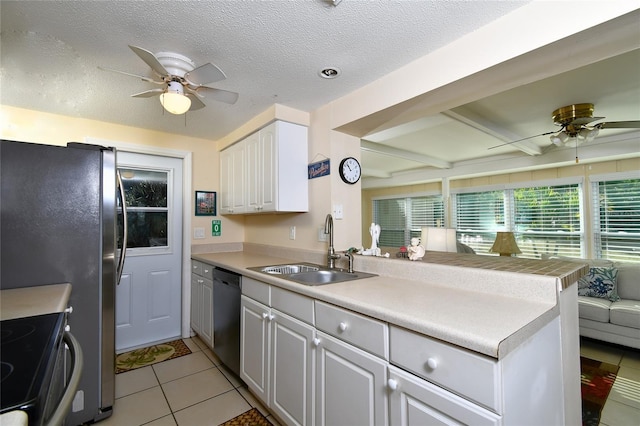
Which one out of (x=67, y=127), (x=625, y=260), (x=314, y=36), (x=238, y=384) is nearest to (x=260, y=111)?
(x=314, y=36)

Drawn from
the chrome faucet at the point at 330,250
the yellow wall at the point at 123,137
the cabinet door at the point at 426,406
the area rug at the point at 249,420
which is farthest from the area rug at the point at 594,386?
the yellow wall at the point at 123,137

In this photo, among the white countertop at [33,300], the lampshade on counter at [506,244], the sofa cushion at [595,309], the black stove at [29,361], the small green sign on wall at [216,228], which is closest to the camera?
the black stove at [29,361]

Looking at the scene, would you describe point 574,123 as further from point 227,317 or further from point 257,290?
point 227,317

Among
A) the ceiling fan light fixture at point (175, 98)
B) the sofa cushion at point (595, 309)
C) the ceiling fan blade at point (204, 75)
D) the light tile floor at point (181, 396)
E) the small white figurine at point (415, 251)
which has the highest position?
the ceiling fan blade at point (204, 75)

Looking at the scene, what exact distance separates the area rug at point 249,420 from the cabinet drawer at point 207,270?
1193 millimetres

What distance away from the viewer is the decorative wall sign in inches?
95.2

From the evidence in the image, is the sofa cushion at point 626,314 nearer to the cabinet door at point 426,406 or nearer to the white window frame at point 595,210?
the white window frame at point 595,210

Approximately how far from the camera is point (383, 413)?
1.16 metres

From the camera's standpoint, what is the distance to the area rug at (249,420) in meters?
1.82

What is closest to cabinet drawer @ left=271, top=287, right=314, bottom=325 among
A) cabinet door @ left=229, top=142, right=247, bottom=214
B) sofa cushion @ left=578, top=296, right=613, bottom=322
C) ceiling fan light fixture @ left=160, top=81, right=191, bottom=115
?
ceiling fan light fixture @ left=160, top=81, right=191, bottom=115

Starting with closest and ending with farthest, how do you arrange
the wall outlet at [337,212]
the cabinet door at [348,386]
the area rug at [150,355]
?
the cabinet door at [348,386]
the wall outlet at [337,212]
the area rug at [150,355]

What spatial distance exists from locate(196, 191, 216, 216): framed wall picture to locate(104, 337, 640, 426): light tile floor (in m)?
1.56

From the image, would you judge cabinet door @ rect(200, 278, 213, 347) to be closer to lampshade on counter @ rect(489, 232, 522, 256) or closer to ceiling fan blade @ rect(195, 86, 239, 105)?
ceiling fan blade @ rect(195, 86, 239, 105)

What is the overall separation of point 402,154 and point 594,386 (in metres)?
3.35
